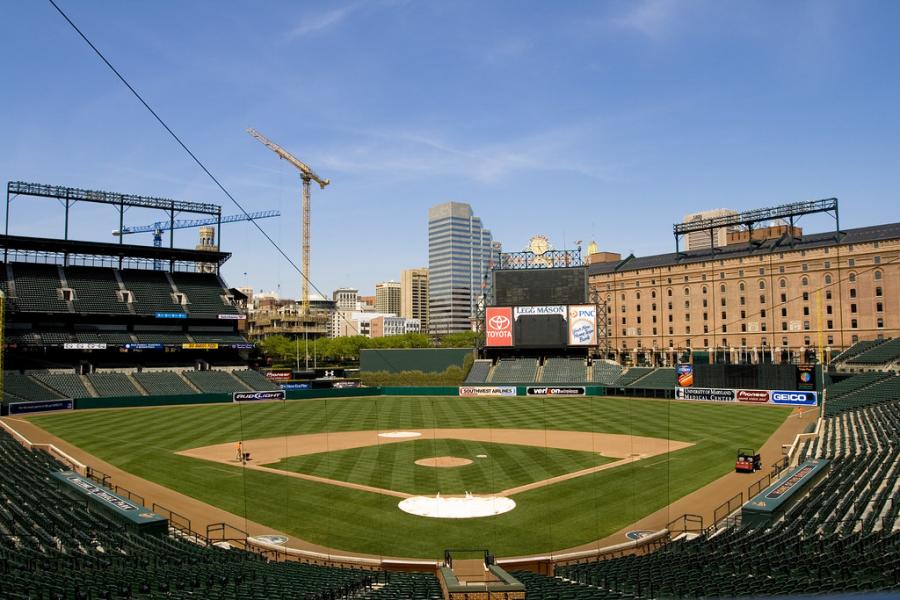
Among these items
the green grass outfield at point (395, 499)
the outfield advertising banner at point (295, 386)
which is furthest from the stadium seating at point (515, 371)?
the outfield advertising banner at point (295, 386)

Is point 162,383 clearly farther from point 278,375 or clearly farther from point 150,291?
point 150,291

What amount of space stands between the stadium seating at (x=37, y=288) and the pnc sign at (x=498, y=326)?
166 feet

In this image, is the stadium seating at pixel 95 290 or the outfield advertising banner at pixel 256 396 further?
the stadium seating at pixel 95 290

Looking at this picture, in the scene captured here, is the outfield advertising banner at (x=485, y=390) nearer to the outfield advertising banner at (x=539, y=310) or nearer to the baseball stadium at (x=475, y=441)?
the baseball stadium at (x=475, y=441)

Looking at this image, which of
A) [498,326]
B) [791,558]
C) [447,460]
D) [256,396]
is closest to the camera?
[791,558]

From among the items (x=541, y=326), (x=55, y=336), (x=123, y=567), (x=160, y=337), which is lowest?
(x=123, y=567)

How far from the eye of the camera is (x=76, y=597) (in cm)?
1264

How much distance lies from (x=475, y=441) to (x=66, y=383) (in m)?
48.4

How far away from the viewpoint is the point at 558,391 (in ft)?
267

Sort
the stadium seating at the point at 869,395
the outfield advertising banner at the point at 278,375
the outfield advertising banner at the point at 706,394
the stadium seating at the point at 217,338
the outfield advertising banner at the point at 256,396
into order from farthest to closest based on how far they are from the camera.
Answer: the outfield advertising banner at the point at 278,375
the stadium seating at the point at 217,338
the outfield advertising banner at the point at 256,396
the outfield advertising banner at the point at 706,394
the stadium seating at the point at 869,395

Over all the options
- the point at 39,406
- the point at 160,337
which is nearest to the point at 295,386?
the point at 160,337

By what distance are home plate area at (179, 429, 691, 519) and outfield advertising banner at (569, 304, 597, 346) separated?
36.0 m

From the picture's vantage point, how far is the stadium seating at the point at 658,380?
77812mm

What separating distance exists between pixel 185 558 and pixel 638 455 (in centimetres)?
2916
